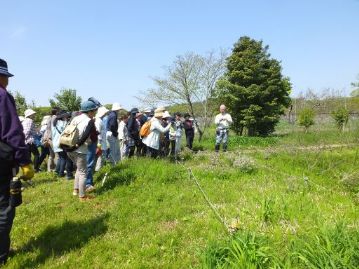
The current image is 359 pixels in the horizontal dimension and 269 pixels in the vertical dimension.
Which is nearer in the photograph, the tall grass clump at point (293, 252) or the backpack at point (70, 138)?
the tall grass clump at point (293, 252)

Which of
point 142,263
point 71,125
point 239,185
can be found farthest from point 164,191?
point 142,263

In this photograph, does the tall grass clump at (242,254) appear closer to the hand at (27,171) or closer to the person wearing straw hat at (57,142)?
the hand at (27,171)

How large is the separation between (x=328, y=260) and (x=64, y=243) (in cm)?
356

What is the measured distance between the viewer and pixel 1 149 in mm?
4402

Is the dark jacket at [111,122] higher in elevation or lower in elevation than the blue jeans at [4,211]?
higher

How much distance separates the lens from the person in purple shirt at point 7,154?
14.5 feet

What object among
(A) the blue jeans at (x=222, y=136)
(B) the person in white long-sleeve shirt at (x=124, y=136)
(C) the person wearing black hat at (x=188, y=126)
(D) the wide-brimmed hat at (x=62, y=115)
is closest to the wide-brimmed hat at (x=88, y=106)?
(D) the wide-brimmed hat at (x=62, y=115)

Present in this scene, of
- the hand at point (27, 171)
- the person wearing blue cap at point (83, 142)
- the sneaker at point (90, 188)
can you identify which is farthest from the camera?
the sneaker at point (90, 188)

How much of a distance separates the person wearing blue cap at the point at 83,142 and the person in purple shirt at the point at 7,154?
2712mm

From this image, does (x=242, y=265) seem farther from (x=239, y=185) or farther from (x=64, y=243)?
(x=239, y=185)

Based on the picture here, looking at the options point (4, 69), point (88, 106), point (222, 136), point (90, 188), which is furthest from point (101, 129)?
point (222, 136)

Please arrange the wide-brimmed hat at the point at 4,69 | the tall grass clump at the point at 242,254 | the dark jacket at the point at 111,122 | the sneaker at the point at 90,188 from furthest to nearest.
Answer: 1. the dark jacket at the point at 111,122
2. the sneaker at the point at 90,188
3. the wide-brimmed hat at the point at 4,69
4. the tall grass clump at the point at 242,254

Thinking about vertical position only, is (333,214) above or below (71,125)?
below

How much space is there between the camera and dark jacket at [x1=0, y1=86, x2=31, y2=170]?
440 cm
